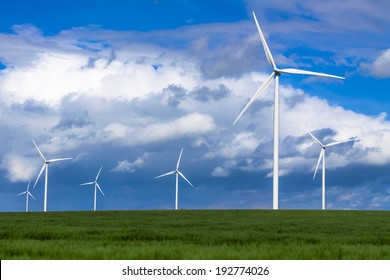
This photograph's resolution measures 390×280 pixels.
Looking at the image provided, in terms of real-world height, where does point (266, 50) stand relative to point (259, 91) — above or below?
above

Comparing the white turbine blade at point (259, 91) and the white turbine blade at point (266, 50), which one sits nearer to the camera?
the white turbine blade at point (259, 91)

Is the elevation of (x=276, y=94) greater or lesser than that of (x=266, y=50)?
lesser

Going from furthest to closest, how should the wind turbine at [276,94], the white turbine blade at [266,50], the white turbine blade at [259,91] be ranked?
the white turbine blade at [266,50] < the wind turbine at [276,94] < the white turbine blade at [259,91]

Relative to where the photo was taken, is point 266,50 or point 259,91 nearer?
point 259,91

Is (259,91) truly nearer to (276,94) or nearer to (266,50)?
(276,94)

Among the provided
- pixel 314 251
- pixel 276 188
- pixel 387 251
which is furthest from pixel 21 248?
pixel 276 188

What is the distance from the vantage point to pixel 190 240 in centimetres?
2336

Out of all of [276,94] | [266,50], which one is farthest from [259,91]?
[266,50]

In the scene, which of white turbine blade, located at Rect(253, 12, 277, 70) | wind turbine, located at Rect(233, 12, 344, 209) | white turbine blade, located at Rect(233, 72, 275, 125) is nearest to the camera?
white turbine blade, located at Rect(233, 72, 275, 125)

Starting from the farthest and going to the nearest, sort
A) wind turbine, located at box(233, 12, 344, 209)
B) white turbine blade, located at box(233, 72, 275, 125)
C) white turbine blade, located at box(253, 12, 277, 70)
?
white turbine blade, located at box(253, 12, 277, 70), wind turbine, located at box(233, 12, 344, 209), white turbine blade, located at box(233, 72, 275, 125)

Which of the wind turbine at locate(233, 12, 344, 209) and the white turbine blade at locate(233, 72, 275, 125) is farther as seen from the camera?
the wind turbine at locate(233, 12, 344, 209)

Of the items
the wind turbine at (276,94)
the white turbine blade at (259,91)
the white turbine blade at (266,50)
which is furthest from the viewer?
the white turbine blade at (266,50)

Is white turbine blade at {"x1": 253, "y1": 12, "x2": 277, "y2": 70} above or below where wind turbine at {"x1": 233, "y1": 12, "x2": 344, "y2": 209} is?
above
